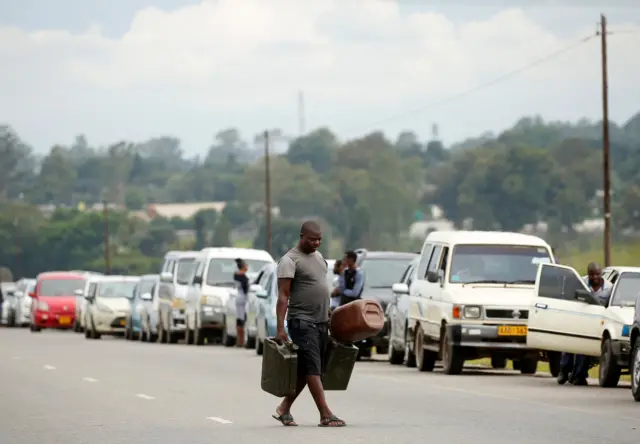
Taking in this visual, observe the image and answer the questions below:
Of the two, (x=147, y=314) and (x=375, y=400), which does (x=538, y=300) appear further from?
(x=147, y=314)

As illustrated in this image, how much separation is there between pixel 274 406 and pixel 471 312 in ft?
23.9

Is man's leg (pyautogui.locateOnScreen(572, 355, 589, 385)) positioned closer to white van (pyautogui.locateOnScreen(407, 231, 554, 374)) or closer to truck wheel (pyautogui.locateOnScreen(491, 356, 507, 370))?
white van (pyautogui.locateOnScreen(407, 231, 554, 374))

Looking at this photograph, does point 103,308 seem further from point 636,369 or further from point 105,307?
point 636,369

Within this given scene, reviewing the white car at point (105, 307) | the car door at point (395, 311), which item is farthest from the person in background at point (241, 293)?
the white car at point (105, 307)

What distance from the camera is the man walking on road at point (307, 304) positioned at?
17.3m

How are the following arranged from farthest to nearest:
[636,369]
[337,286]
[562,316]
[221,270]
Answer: [221,270] < [337,286] < [562,316] < [636,369]

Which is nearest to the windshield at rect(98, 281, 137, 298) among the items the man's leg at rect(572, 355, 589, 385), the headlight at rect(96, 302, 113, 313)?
the headlight at rect(96, 302, 113, 313)

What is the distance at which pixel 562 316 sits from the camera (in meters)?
25.1

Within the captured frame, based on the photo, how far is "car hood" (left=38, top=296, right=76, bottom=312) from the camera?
205ft

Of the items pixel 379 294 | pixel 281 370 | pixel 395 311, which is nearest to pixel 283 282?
pixel 281 370

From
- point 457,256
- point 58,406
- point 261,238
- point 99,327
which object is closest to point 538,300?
point 457,256

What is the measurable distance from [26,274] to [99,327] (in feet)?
430

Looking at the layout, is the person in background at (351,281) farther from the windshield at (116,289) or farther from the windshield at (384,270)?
the windshield at (116,289)

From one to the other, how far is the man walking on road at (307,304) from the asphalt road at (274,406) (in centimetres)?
44
